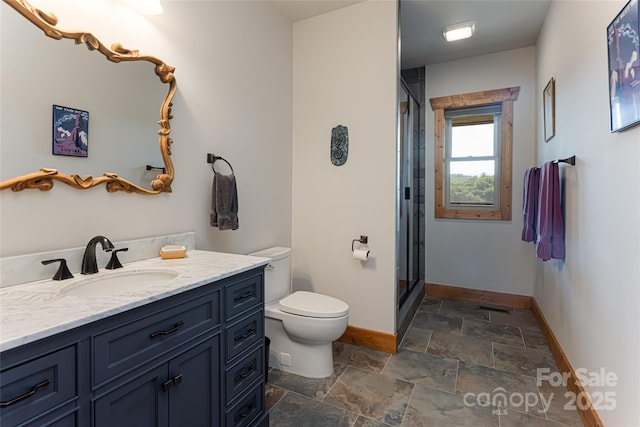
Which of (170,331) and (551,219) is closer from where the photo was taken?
(170,331)

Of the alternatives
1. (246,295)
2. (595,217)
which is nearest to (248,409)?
(246,295)

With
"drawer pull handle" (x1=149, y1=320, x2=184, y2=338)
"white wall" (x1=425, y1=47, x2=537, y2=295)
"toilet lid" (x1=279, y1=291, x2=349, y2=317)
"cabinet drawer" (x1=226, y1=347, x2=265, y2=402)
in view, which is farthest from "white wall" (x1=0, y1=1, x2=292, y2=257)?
"white wall" (x1=425, y1=47, x2=537, y2=295)

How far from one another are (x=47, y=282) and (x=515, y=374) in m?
2.63

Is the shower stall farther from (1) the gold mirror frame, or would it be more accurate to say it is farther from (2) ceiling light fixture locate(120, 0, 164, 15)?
(2) ceiling light fixture locate(120, 0, 164, 15)

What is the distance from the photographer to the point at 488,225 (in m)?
3.48

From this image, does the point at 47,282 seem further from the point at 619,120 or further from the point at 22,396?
the point at 619,120

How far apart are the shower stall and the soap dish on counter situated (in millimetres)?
1538

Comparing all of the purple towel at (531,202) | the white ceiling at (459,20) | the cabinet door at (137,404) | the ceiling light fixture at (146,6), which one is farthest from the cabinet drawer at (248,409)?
the white ceiling at (459,20)

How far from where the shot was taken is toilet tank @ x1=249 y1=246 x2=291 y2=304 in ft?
7.23

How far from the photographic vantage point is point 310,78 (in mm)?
2709

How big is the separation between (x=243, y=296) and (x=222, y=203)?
2.23ft

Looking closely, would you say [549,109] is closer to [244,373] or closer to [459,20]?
[459,20]

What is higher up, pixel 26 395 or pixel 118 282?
pixel 118 282

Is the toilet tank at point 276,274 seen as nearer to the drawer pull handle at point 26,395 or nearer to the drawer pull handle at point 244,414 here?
the drawer pull handle at point 244,414
